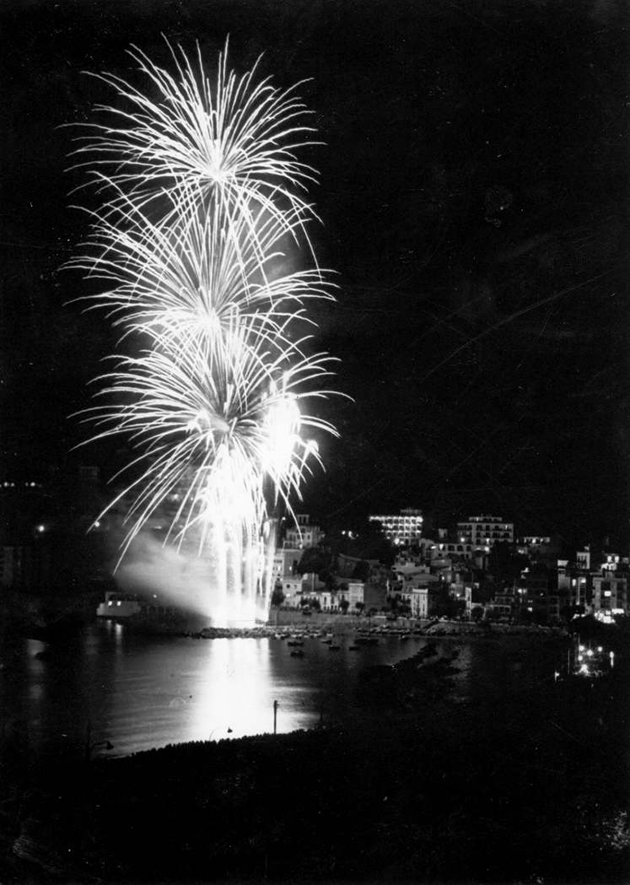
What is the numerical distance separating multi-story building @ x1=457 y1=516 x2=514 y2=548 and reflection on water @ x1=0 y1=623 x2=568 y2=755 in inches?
80.1

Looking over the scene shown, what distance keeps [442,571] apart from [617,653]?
21.1ft

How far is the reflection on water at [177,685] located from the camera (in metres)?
6.67

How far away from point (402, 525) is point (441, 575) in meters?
1.86

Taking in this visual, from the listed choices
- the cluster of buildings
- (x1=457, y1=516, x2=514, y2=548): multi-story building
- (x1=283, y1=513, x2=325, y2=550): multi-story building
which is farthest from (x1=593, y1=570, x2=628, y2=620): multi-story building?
(x1=283, y1=513, x2=325, y2=550): multi-story building

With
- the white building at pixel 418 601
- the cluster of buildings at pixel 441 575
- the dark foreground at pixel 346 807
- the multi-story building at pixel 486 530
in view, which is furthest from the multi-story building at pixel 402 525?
the dark foreground at pixel 346 807

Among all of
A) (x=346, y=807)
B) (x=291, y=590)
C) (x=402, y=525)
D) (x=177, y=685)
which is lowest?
(x=177, y=685)

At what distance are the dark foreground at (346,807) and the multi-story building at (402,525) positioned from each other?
686 centimetres

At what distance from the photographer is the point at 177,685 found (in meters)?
8.98

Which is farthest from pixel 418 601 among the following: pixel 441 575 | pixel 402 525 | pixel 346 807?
pixel 346 807

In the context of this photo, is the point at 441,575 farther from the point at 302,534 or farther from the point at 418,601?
the point at 302,534

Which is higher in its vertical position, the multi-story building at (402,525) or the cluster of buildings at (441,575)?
the multi-story building at (402,525)

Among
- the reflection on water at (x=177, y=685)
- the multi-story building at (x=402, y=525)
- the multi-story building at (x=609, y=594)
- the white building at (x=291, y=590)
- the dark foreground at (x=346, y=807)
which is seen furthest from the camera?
the white building at (x=291, y=590)

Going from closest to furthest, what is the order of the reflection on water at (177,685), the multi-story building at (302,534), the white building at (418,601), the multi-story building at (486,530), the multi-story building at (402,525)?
the reflection on water at (177,685), the multi-story building at (302,534), the multi-story building at (402,525), the multi-story building at (486,530), the white building at (418,601)

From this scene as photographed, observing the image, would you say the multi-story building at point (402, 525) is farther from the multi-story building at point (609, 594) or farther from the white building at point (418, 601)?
the multi-story building at point (609, 594)
